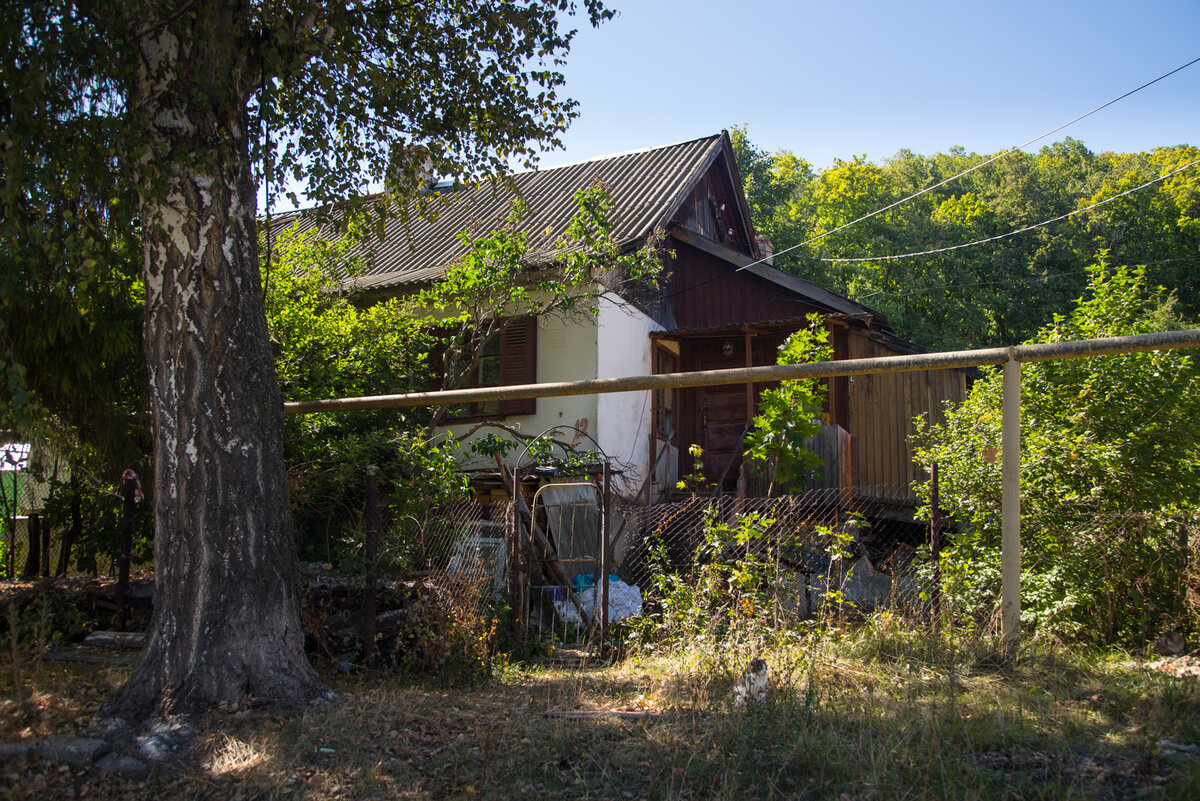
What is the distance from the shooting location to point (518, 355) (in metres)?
12.2

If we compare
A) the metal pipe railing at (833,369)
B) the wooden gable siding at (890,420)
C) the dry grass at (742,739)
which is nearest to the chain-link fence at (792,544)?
the wooden gable siding at (890,420)

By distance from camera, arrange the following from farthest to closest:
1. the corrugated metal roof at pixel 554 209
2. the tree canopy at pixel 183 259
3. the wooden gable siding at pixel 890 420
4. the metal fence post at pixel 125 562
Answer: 1. the corrugated metal roof at pixel 554 209
2. the wooden gable siding at pixel 890 420
3. the metal fence post at pixel 125 562
4. the tree canopy at pixel 183 259

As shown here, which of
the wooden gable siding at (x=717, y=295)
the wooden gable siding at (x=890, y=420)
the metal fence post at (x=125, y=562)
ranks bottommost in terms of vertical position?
the metal fence post at (x=125, y=562)

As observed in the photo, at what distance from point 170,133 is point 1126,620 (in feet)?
21.1

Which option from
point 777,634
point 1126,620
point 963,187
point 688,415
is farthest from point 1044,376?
point 963,187

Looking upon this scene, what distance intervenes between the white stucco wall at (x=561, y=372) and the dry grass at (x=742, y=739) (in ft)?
21.3

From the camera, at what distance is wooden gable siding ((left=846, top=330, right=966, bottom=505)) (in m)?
11.1

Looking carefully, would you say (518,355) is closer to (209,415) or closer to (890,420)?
(890,420)

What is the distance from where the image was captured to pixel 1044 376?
627 cm

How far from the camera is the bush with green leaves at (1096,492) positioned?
17.5ft

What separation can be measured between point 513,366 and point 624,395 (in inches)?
63.6

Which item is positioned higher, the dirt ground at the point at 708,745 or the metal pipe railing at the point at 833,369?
the metal pipe railing at the point at 833,369

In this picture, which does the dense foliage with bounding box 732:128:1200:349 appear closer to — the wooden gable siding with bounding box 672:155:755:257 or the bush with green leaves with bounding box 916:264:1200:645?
the wooden gable siding with bounding box 672:155:755:257

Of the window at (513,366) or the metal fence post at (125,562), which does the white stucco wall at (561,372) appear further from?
the metal fence post at (125,562)
